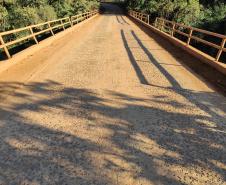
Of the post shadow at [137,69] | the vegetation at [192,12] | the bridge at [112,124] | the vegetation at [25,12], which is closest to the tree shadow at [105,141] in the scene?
the bridge at [112,124]

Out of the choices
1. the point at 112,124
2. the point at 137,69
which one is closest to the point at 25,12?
the point at 137,69

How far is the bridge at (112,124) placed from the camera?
12.0 feet

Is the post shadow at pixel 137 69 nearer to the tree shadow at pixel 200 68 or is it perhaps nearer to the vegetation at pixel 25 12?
the tree shadow at pixel 200 68

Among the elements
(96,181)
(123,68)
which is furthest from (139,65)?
(96,181)

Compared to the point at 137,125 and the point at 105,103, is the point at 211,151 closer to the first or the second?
the point at 137,125

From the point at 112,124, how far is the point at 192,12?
1539 inches

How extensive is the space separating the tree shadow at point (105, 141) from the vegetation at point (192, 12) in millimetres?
34801

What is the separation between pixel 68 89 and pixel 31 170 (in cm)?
314

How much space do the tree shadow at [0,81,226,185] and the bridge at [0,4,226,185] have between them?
15 mm

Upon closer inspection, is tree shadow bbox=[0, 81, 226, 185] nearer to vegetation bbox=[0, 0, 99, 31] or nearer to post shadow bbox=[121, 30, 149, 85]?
post shadow bbox=[121, 30, 149, 85]

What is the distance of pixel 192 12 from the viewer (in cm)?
3956

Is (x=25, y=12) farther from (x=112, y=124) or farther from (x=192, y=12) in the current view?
(x=112, y=124)

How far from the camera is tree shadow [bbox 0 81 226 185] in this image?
3.63m

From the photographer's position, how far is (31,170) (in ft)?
12.0
